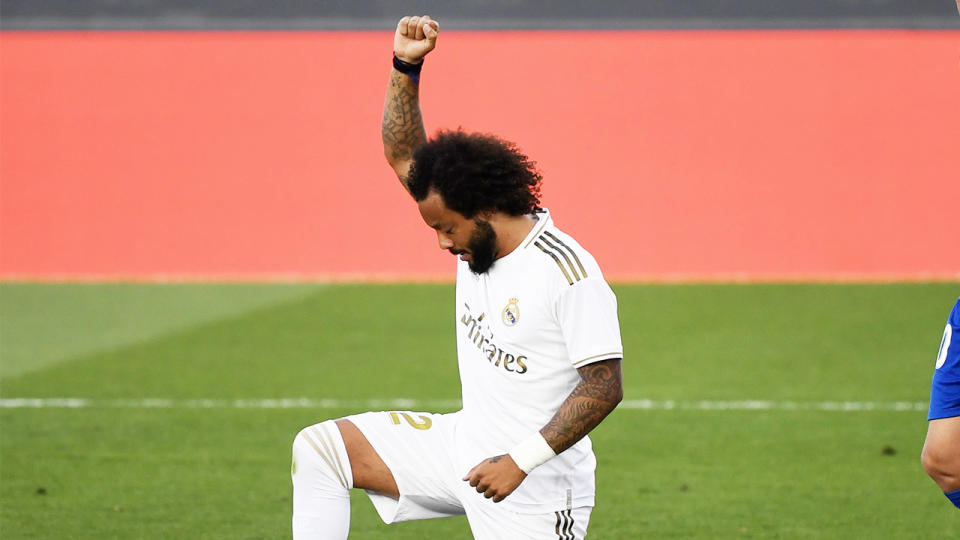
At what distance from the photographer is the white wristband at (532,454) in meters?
3.81

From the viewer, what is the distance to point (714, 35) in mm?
15117

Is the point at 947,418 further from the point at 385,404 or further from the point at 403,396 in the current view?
the point at 403,396

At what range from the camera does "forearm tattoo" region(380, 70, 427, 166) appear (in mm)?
4691

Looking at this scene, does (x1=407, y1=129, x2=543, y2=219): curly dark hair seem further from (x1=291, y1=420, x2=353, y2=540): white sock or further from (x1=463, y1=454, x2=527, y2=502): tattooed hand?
(x1=291, y1=420, x2=353, y2=540): white sock

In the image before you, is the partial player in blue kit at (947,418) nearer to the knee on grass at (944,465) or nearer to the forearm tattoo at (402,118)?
the knee on grass at (944,465)

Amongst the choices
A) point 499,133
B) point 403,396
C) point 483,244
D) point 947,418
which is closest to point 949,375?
point 947,418

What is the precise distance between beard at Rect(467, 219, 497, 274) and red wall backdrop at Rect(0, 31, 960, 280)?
1065cm

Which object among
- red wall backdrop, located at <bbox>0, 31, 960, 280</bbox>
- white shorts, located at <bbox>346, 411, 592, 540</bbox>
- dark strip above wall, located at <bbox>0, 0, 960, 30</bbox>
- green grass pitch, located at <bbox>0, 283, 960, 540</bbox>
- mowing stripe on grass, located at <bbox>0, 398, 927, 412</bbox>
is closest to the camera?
white shorts, located at <bbox>346, 411, 592, 540</bbox>

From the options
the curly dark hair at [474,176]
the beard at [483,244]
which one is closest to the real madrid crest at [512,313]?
the beard at [483,244]

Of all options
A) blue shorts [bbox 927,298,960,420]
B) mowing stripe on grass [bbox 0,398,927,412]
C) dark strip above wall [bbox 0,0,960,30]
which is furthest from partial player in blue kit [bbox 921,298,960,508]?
dark strip above wall [bbox 0,0,960,30]

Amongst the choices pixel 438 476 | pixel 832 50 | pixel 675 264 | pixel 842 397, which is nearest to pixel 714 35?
pixel 832 50

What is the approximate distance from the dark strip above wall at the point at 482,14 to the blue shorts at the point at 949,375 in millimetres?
10949

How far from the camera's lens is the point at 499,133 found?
14.9 metres

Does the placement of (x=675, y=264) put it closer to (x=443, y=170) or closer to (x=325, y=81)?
(x=325, y=81)
